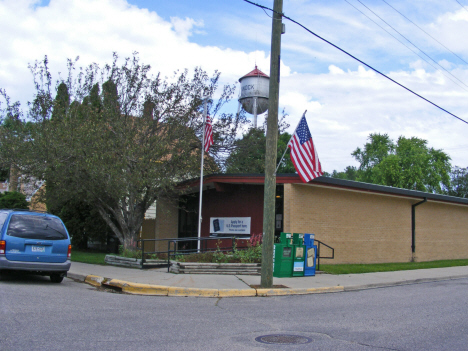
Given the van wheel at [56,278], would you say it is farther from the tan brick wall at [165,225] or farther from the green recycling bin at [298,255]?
the tan brick wall at [165,225]

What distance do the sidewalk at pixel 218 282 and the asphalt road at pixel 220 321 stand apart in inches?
19.9

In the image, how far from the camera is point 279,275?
1345cm

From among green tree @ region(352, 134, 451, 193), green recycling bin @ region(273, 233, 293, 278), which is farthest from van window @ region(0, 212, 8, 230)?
green tree @ region(352, 134, 451, 193)

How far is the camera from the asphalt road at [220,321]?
6008mm

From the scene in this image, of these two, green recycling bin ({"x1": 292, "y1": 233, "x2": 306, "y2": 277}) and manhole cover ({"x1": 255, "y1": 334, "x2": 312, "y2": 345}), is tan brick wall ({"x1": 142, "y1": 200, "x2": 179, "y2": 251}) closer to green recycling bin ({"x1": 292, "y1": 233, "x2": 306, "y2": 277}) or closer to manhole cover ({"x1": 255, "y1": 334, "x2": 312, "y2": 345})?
green recycling bin ({"x1": 292, "y1": 233, "x2": 306, "y2": 277})

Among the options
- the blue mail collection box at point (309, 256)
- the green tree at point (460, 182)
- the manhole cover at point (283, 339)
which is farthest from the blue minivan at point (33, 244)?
the green tree at point (460, 182)

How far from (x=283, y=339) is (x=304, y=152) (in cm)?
690

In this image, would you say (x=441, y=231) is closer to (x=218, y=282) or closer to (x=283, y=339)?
(x=218, y=282)

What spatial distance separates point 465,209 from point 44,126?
857 inches

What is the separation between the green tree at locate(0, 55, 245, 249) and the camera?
637 inches

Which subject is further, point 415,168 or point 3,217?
point 415,168

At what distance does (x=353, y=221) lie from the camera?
18.6 metres

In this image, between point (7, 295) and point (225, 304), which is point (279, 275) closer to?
point (225, 304)

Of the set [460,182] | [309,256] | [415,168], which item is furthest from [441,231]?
[460,182]
